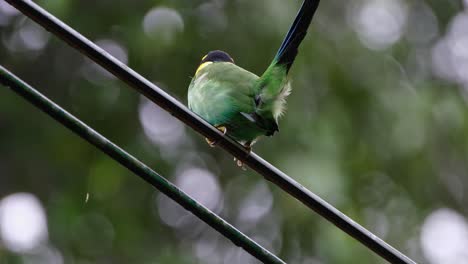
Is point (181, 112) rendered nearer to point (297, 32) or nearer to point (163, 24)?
point (297, 32)

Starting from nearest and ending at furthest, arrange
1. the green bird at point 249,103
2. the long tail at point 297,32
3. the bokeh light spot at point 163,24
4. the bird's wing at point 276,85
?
the long tail at point 297,32 < the bird's wing at point 276,85 < the green bird at point 249,103 < the bokeh light spot at point 163,24

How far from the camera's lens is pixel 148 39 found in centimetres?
597

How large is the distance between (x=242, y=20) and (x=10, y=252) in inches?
92.3

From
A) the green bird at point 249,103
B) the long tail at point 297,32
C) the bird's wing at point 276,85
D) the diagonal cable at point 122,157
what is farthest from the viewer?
the green bird at point 249,103

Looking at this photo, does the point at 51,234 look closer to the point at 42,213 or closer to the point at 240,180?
the point at 42,213

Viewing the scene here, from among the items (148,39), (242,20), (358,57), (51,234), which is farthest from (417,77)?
(51,234)

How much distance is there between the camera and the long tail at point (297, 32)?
2.86 meters

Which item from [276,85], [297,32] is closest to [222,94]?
[276,85]

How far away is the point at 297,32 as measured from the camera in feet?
10.0

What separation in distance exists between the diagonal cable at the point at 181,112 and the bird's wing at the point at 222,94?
1.19m

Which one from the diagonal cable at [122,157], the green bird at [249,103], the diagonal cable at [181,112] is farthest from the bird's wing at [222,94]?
the diagonal cable at [122,157]

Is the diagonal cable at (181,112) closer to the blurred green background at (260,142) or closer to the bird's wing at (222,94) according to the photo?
the bird's wing at (222,94)

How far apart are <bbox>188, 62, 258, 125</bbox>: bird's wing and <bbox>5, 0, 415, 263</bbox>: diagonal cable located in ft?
3.91

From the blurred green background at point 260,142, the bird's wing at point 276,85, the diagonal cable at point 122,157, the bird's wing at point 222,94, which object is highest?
the diagonal cable at point 122,157
